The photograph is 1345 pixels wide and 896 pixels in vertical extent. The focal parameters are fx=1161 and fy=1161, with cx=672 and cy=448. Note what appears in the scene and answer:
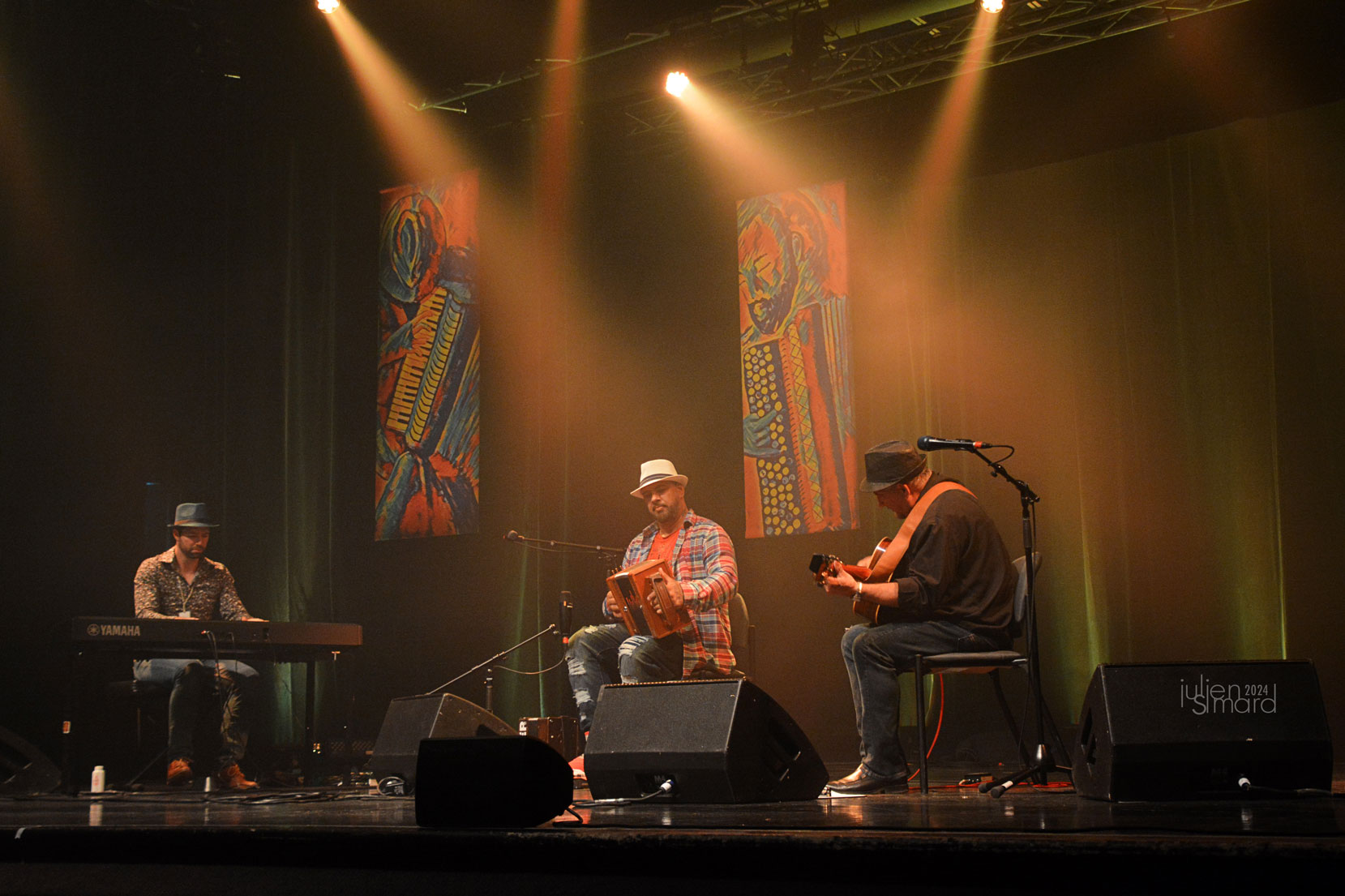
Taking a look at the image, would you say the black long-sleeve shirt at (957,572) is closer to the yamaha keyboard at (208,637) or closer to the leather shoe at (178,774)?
the yamaha keyboard at (208,637)

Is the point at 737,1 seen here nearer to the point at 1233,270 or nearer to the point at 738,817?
the point at 1233,270

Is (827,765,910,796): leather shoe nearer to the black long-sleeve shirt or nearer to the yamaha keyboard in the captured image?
the black long-sleeve shirt

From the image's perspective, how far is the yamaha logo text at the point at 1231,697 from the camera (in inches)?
115

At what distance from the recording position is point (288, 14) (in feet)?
22.1

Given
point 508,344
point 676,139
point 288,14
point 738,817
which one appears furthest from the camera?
point 508,344

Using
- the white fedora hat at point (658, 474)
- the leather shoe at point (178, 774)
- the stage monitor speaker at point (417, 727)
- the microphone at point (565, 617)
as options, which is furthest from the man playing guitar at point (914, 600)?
the leather shoe at point (178, 774)

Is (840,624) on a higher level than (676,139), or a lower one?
lower

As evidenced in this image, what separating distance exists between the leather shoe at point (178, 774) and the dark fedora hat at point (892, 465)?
12.0 feet

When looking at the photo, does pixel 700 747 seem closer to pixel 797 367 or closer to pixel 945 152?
pixel 797 367

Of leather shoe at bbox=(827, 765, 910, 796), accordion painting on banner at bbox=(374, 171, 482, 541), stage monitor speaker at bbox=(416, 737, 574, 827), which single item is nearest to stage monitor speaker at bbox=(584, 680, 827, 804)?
leather shoe at bbox=(827, 765, 910, 796)

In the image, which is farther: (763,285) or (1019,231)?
(763,285)

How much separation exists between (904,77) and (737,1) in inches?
40.1

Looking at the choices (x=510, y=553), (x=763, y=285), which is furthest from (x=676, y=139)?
(x=510, y=553)

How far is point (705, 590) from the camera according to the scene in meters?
5.39
